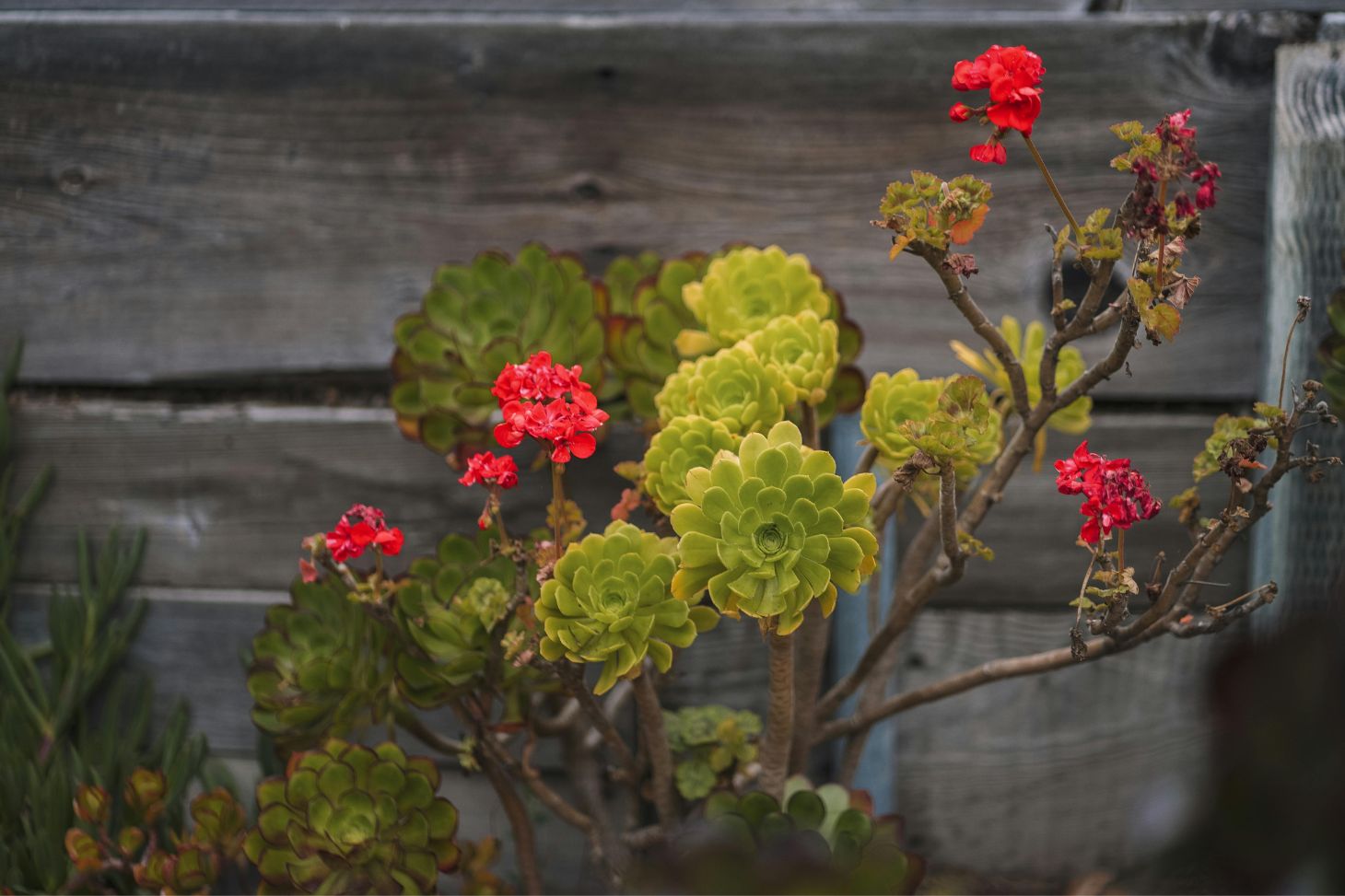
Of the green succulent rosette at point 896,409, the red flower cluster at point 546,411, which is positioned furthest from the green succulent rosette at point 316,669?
the green succulent rosette at point 896,409

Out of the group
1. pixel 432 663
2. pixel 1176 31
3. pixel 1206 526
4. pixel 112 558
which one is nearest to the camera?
pixel 1206 526

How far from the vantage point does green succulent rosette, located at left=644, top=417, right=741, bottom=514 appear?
627 mm

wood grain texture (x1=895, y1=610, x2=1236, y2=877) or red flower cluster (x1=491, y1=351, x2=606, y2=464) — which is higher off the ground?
red flower cluster (x1=491, y1=351, x2=606, y2=464)

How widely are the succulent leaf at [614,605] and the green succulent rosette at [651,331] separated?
268mm

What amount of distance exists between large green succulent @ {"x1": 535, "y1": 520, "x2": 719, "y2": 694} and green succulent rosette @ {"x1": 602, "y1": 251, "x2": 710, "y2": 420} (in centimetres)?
27

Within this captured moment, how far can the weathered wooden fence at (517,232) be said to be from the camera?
0.96 metres

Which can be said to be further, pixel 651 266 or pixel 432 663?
pixel 651 266

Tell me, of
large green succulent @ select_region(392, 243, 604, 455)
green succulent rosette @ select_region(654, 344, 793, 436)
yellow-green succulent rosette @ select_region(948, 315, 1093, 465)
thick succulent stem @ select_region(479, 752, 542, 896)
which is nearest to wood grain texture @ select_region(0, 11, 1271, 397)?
large green succulent @ select_region(392, 243, 604, 455)

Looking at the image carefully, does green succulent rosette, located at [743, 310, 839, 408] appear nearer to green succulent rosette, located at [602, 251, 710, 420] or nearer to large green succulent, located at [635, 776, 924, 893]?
green succulent rosette, located at [602, 251, 710, 420]

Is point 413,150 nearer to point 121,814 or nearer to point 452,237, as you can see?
point 452,237

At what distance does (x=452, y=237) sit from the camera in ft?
3.29

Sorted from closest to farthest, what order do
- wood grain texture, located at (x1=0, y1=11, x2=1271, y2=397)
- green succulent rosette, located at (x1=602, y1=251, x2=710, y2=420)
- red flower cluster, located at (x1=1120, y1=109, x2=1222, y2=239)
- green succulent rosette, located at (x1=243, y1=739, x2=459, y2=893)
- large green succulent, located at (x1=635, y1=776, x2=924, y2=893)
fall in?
large green succulent, located at (x1=635, y1=776, x2=924, y2=893) → red flower cluster, located at (x1=1120, y1=109, x2=1222, y2=239) → green succulent rosette, located at (x1=243, y1=739, x2=459, y2=893) → green succulent rosette, located at (x1=602, y1=251, x2=710, y2=420) → wood grain texture, located at (x1=0, y1=11, x2=1271, y2=397)

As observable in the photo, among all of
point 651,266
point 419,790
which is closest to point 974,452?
point 651,266

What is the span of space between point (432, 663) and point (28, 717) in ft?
1.72
